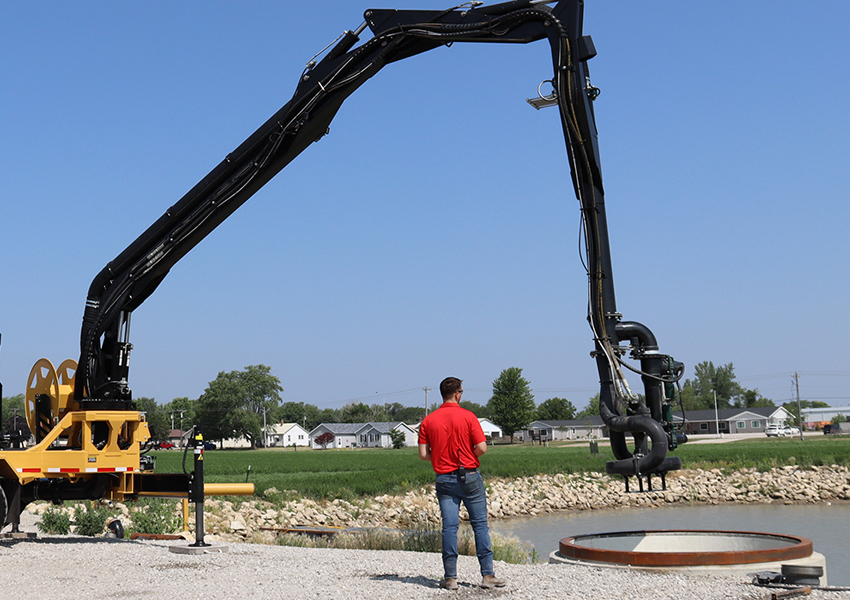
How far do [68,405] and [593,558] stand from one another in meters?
7.81

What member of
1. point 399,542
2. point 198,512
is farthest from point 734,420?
point 198,512

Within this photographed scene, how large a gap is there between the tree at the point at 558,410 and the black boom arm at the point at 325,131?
121746 mm

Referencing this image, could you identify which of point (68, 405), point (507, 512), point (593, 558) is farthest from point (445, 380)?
point (507, 512)

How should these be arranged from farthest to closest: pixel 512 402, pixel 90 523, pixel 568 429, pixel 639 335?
pixel 568 429 < pixel 512 402 < pixel 90 523 < pixel 639 335

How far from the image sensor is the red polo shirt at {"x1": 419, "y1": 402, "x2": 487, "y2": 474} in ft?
24.1

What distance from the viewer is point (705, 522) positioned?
92.3 feet

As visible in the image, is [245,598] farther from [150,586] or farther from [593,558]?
[593,558]

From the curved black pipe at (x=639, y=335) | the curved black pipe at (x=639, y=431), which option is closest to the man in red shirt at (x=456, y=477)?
the curved black pipe at (x=639, y=431)

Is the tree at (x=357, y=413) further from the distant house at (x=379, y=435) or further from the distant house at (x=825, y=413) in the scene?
the distant house at (x=825, y=413)

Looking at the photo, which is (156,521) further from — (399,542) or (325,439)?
(325,439)

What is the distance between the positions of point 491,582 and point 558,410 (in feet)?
415

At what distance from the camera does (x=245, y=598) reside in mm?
6988

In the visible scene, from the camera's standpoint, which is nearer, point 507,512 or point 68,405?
point 68,405

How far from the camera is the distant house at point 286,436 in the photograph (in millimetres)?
139000
